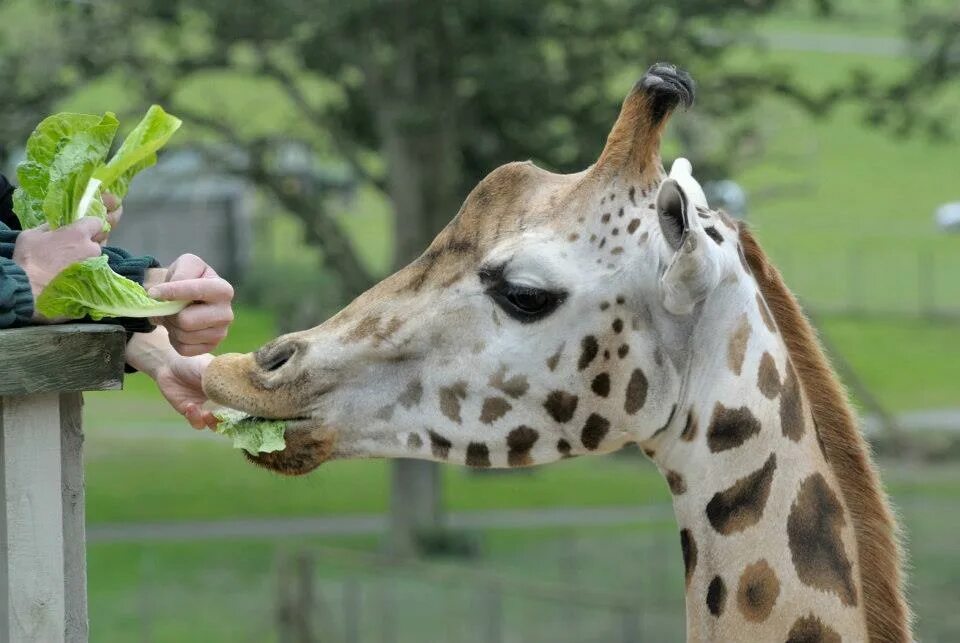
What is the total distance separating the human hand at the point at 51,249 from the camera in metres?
A: 3.51

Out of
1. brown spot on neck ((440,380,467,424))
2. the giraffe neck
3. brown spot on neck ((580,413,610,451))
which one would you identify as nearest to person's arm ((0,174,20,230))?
brown spot on neck ((440,380,467,424))

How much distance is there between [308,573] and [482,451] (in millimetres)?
11015

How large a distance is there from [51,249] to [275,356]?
668mm

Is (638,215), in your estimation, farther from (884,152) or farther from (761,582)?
(884,152)


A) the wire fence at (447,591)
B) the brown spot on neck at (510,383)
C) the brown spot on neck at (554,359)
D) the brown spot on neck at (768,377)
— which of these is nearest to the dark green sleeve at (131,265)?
the brown spot on neck at (510,383)

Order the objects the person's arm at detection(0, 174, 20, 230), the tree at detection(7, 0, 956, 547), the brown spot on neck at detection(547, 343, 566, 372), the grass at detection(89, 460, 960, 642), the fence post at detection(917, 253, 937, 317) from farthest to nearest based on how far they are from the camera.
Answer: the fence post at detection(917, 253, 937, 317), the tree at detection(7, 0, 956, 547), the grass at detection(89, 460, 960, 642), the person's arm at detection(0, 174, 20, 230), the brown spot on neck at detection(547, 343, 566, 372)

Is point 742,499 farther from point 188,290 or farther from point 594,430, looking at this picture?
point 188,290

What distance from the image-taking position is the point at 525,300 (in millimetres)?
3822

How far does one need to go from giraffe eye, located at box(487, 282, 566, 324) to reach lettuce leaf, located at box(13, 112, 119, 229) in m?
1.02

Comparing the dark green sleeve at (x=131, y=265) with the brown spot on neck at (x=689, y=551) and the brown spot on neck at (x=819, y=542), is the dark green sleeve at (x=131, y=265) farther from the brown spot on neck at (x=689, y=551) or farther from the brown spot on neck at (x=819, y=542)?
the brown spot on neck at (x=819, y=542)

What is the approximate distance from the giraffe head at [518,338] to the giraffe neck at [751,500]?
0.31ft

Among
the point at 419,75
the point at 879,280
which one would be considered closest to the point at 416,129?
the point at 419,75

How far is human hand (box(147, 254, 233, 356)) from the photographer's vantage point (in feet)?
12.1

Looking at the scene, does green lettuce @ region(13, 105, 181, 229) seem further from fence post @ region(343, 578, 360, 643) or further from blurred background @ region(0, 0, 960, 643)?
fence post @ region(343, 578, 360, 643)
